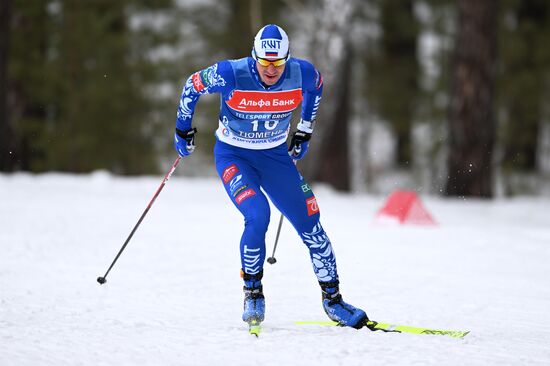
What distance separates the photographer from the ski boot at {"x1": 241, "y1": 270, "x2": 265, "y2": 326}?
4.75m

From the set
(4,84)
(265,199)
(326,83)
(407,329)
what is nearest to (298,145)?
(265,199)

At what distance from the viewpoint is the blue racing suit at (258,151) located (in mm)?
4918

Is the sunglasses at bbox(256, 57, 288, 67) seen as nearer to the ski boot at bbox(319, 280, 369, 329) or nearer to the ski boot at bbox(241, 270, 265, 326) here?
the ski boot at bbox(241, 270, 265, 326)

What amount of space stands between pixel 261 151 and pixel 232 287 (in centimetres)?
149

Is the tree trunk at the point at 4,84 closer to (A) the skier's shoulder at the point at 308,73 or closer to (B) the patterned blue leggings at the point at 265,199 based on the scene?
(B) the patterned blue leggings at the point at 265,199

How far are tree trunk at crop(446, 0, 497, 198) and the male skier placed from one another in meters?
8.25

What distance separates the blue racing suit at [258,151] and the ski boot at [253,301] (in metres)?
0.06

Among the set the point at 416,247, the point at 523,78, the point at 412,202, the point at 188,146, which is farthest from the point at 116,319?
the point at 523,78

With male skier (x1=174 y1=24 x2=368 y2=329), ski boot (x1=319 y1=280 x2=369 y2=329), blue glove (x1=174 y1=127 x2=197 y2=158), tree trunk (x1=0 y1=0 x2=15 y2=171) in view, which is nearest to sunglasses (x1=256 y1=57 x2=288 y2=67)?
male skier (x1=174 y1=24 x2=368 y2=329)

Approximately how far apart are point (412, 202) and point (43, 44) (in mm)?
9917

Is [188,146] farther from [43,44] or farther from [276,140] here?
[43,44]

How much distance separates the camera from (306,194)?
5.07 meters

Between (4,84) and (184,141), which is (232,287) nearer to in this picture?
(184,141)

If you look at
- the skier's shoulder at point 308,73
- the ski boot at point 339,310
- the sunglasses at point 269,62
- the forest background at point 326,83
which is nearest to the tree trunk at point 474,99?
the forest background at point 326,83
